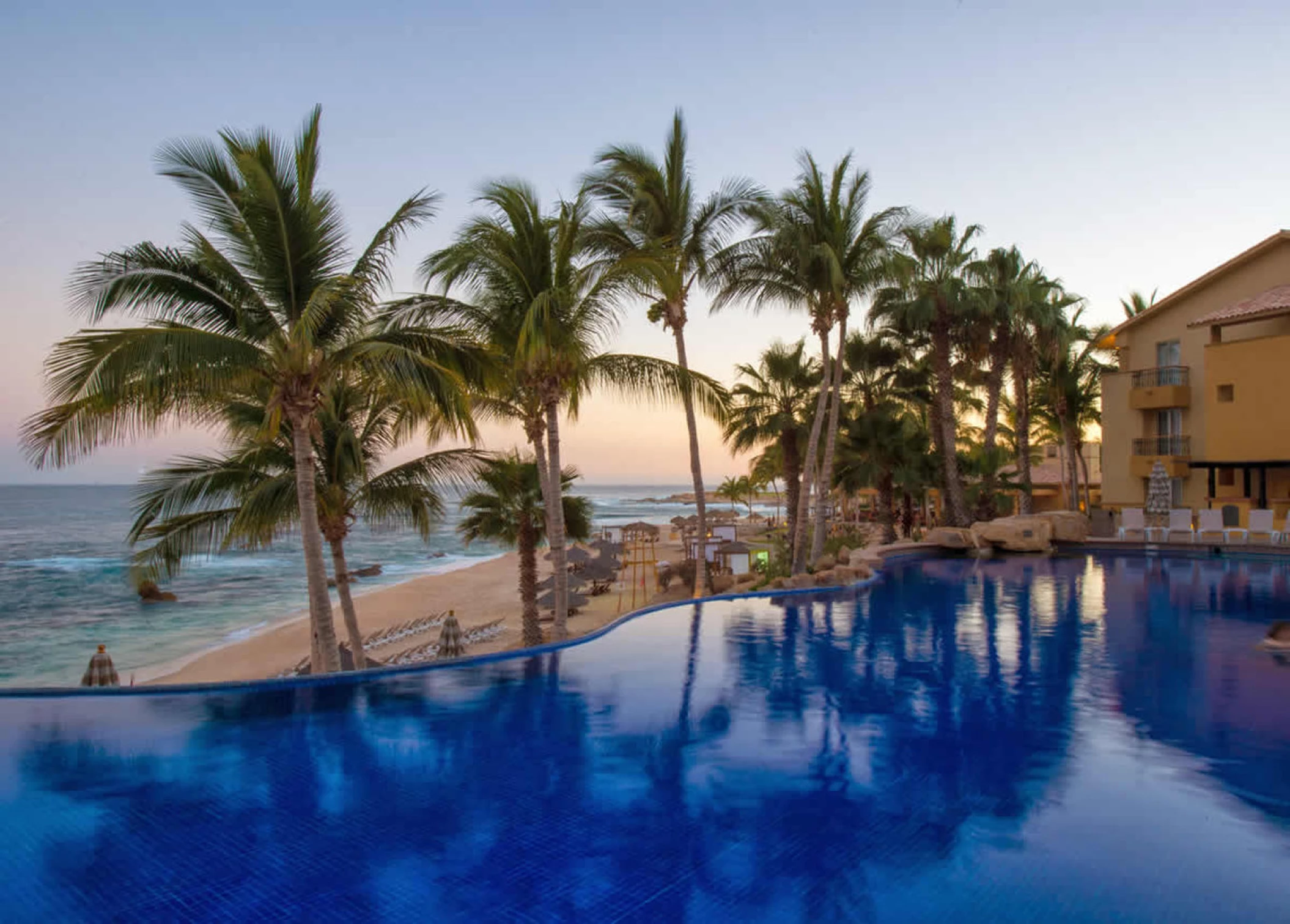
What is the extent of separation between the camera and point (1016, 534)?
20953 millimetres

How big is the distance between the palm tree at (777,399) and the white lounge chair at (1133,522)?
29.4ft

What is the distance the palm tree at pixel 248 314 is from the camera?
7824 mm

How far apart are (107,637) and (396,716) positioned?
24.1 m

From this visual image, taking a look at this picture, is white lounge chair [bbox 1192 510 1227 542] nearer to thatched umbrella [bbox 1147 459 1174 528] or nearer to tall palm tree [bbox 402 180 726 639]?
thatched umbrella [bbox 1147 459 1174 528]

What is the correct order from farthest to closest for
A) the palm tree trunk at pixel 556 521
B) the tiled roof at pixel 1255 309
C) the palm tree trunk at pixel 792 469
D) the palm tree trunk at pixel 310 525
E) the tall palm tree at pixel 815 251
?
the palm tree trunk at pixel 792 469, the tiled roof at pixel 1255 309, the tall palm tree at pixel 815 251, the palm tree trunk at pixel 556 521, the palm tree trunk at pixel 310 525

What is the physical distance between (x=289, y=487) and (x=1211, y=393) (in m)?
24.8

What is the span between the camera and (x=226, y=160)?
8500 millimetres

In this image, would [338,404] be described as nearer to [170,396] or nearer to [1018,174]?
[170,396]

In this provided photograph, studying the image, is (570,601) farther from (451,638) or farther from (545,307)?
(545,307)

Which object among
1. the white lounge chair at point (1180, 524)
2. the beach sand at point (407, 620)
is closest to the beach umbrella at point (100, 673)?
the beach sand at point (407, 620)

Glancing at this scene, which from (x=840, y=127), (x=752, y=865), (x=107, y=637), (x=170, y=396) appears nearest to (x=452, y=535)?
(x=107, y=637)

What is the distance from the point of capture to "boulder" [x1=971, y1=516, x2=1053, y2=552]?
2095 cm

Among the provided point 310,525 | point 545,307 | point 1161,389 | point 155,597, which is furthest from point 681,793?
point 155,597

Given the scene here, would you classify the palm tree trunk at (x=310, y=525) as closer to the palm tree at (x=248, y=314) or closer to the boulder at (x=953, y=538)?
the palm tree at (x=248, y=314)
